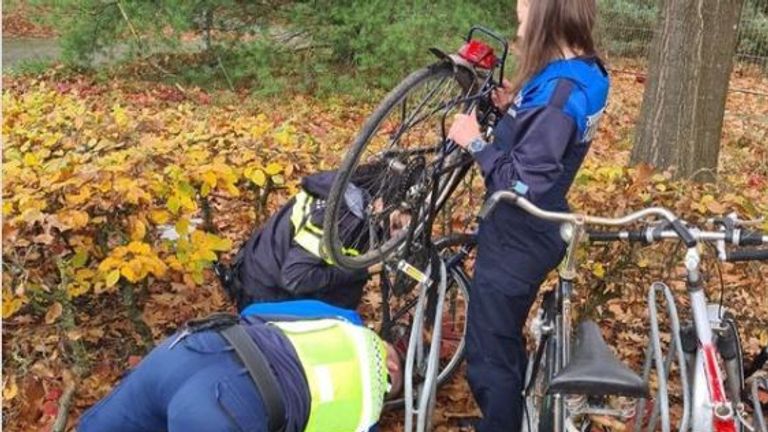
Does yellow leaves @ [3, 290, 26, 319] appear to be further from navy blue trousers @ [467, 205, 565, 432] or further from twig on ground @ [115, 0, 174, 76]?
twig on ground @ [115, 0, 174, 76]

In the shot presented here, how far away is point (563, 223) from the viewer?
106 inches

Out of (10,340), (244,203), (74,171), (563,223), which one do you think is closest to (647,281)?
(563,223)

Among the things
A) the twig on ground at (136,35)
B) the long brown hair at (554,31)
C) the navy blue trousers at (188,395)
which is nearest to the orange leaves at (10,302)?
the navy blue trousers at (188,395)

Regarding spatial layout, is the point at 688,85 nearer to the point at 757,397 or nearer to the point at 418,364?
the point at 757,397

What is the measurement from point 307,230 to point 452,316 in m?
1.02

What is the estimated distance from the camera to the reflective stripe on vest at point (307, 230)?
3.18m

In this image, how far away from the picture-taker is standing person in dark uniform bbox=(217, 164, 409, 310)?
10.3ft

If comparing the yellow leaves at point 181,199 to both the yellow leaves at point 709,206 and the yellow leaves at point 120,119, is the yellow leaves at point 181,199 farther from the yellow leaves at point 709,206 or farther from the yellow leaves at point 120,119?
the yellow leaves at point 709,206

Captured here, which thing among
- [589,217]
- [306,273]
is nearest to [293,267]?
[306,273]

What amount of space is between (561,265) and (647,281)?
1070 millimetres

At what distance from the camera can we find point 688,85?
5770mm

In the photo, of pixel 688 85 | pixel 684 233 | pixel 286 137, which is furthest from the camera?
pixel 688 85

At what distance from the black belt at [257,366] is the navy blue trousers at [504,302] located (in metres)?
1.01

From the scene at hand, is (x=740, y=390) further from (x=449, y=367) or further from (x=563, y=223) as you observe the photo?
(x=449, y=367)
